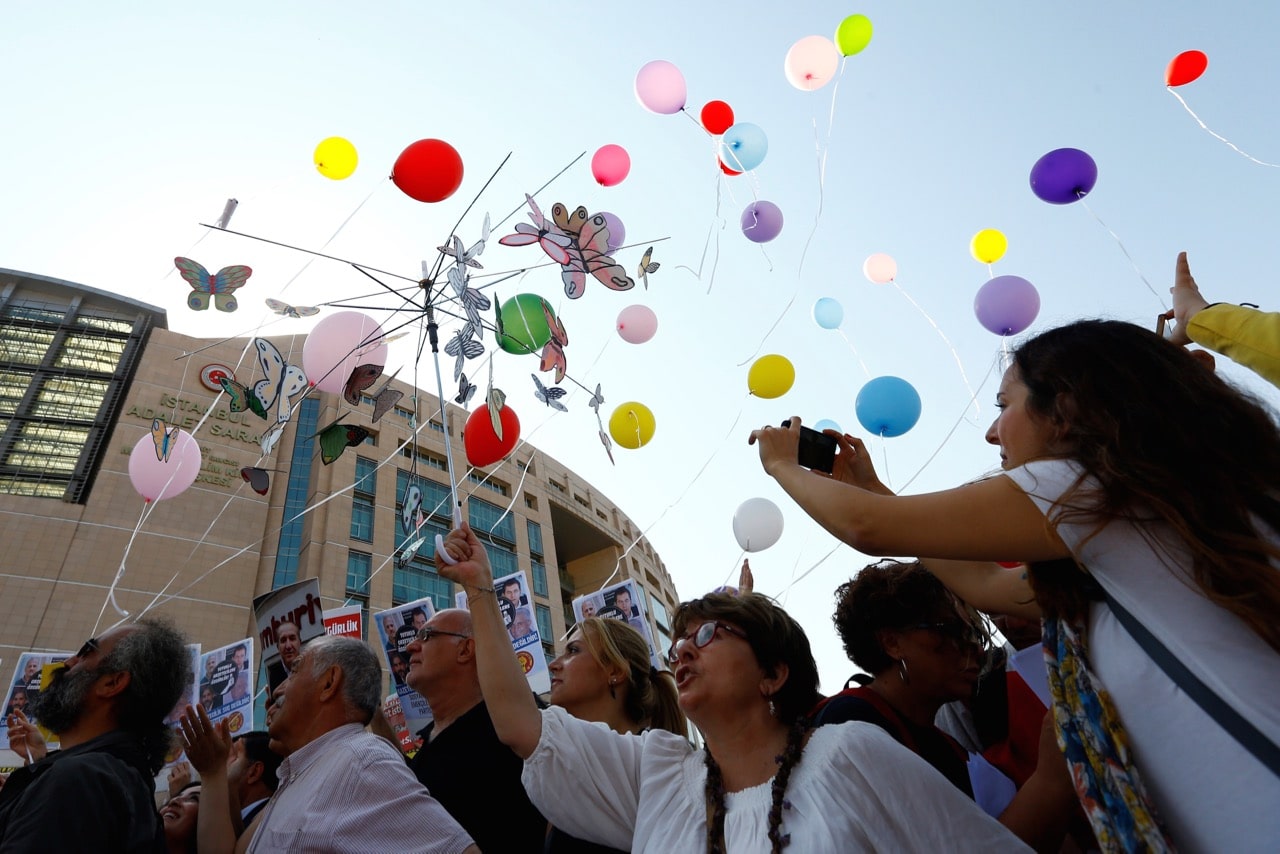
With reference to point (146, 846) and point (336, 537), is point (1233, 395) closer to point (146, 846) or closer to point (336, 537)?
point (146, 846)

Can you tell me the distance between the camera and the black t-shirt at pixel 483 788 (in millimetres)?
2623

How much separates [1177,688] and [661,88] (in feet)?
22.2

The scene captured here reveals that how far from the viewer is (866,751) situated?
5.34 feet

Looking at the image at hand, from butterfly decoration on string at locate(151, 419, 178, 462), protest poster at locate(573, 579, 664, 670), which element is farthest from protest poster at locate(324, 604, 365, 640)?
protest poster at locate(573, 579, 664, 670)

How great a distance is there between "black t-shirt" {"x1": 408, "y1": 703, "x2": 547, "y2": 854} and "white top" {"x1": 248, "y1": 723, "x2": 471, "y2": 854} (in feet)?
1.03

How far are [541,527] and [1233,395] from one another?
119ft

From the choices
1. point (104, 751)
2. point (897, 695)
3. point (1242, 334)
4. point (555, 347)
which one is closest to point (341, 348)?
point (555, 347)

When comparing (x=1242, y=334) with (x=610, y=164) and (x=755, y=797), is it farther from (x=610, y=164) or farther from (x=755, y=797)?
(x=610, y=164)

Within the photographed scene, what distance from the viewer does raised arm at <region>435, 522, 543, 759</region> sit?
197 centimetres

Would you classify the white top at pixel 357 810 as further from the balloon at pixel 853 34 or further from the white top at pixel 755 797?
the balloon at pixel 853 34

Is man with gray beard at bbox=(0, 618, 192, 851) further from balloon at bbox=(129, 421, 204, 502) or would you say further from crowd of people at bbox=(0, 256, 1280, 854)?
balloon at bbox=(129, 421, 204, 502)

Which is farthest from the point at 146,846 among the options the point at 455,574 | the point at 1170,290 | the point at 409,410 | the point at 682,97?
the point at 409,410

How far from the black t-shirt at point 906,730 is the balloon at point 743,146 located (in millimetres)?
5976

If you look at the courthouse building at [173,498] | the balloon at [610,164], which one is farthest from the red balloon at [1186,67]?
the courthouse building at [173,498]
